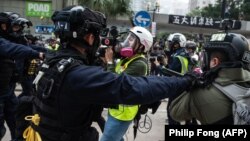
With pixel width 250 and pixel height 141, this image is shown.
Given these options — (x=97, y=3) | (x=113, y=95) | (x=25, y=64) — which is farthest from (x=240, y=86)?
(x=97, y=3)

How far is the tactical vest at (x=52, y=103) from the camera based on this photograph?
2.14m

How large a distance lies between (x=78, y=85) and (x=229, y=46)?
97 cm

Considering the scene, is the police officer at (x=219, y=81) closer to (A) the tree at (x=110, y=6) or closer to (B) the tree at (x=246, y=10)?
(A) the tree at (x=110, y=6)

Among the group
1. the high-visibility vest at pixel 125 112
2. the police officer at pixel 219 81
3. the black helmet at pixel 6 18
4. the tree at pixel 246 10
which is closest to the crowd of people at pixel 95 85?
the police officer at pixel 219 81

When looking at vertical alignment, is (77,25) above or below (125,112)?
above

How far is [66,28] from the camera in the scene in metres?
2.25

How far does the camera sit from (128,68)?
4.07 metres

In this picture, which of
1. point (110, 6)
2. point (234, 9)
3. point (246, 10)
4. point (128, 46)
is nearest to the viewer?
point (128, 46)

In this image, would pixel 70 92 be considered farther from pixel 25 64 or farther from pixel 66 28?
pixel 25 64

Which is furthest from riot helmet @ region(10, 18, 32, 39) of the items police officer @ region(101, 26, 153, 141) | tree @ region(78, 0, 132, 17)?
tree @ region(78, 0, 132, 17)

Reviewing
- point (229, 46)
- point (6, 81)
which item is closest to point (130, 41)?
point (6, 81)

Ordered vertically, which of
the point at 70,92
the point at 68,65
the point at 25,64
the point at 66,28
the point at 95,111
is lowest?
the point at 25,64

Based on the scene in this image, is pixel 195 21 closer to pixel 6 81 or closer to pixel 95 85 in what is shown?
pixel 6 81

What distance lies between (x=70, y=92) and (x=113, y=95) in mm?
253
